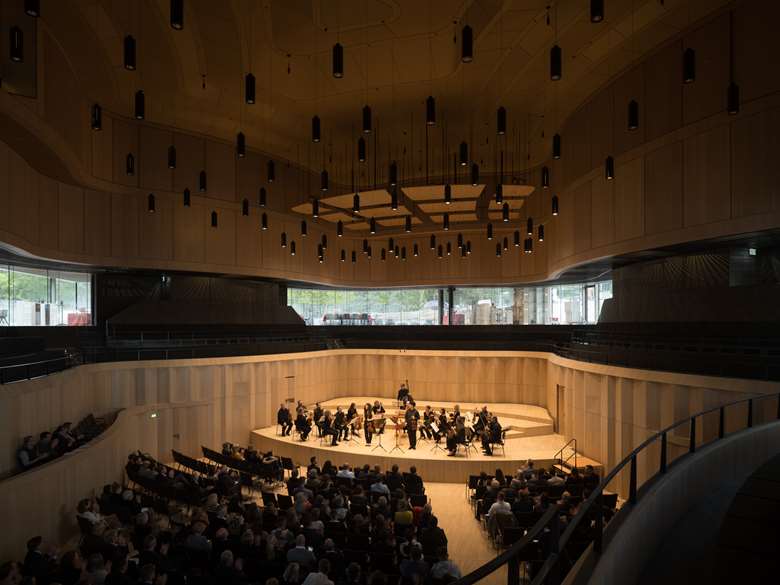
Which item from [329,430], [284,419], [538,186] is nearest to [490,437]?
[329,430]

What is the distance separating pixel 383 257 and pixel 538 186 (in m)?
7.54

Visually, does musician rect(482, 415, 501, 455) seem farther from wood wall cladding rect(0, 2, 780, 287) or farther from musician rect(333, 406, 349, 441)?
wood wall cladding rect(0, 2, 780, 287)

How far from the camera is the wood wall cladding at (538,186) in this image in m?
10.9

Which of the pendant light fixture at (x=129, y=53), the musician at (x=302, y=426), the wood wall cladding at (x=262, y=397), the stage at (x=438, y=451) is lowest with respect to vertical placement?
the stage at (x=438, y=451)

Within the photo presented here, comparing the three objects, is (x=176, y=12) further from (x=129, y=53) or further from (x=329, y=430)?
(x=329, y=430)

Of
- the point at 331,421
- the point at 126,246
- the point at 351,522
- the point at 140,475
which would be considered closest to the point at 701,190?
the point at 351,522

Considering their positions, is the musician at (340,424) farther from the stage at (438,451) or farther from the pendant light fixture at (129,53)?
the pendant light fixture at (129,53)

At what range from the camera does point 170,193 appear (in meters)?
18.8

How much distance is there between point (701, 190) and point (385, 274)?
54.6 feet

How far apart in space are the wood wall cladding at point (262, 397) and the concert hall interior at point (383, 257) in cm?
9

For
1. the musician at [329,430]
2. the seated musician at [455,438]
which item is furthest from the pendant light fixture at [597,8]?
the musician at [329,430]

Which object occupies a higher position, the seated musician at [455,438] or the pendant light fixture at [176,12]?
the pendant light fixture at [176,12]

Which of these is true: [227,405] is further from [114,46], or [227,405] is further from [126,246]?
[114,46]

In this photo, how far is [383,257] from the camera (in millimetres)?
24312
